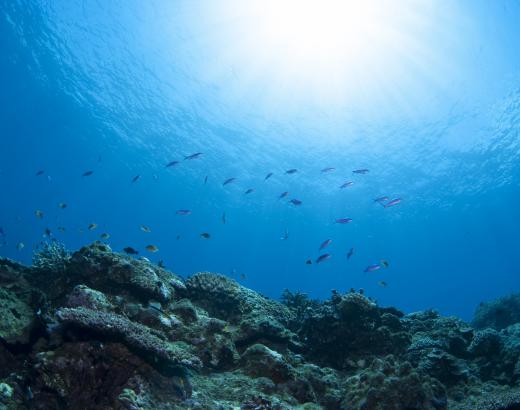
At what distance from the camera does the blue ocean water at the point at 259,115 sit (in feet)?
105

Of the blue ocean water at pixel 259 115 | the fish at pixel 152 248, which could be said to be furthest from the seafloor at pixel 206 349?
the blue ocean water at pixel 259 115

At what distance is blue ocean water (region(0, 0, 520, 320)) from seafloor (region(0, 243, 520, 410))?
37.3ft

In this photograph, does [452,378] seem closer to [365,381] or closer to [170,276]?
[365,381]

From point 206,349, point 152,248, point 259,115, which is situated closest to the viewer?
point 206,349

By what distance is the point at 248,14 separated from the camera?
103ft

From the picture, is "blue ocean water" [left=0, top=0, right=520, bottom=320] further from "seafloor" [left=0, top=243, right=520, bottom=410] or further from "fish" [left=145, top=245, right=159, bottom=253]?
"seafloor" [left=0, top=243, right=520, bottom=410]

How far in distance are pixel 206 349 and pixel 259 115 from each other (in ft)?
129

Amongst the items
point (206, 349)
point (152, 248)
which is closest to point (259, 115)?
point (152, 248)

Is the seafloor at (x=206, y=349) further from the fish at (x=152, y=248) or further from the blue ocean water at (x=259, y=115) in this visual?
the blue ocean water at (x=259, y=115)

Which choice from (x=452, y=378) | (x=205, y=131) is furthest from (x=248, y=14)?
(x=452, y=378)

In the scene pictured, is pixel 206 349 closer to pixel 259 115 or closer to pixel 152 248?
pixel 152 248

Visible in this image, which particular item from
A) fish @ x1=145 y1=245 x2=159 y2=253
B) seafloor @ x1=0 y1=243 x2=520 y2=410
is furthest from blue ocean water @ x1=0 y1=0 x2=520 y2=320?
seafloor @ x1=0 y1=243 x2=520 y2=410

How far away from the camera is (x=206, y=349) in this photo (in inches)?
239

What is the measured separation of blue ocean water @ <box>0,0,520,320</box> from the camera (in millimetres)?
32156
